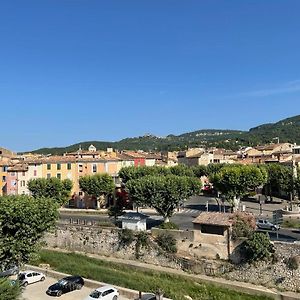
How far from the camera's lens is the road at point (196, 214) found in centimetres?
4214

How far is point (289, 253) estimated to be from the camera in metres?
32.8

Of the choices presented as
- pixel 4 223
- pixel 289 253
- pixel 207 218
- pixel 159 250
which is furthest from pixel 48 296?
pixel 289 253

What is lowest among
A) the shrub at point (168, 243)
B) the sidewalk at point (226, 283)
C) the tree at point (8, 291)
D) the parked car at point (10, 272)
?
the sidewalk at point (226, 283)

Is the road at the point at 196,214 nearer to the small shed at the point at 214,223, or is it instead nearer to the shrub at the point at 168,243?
the shrub at the point at 168,243

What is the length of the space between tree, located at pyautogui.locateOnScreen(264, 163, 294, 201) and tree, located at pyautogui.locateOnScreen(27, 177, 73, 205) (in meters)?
35.2

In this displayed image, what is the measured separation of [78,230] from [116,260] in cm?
654

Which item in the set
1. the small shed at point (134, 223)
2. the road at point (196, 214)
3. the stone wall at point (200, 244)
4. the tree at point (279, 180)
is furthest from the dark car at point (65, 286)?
the tree at point (279, 180)

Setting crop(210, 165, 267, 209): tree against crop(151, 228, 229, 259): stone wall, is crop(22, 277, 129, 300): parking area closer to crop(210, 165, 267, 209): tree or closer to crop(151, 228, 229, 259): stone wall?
crop(151, 228, 229, 259): stone wall

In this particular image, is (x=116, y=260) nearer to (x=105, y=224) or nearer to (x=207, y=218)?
(x=105, y=224)

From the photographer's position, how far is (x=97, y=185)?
218 ft

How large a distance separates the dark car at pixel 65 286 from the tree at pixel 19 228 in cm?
329

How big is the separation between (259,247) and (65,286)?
15640mm

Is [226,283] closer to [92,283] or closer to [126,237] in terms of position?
[92,283]

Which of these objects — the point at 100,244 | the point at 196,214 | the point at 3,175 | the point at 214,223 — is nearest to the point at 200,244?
the point at 214,223
